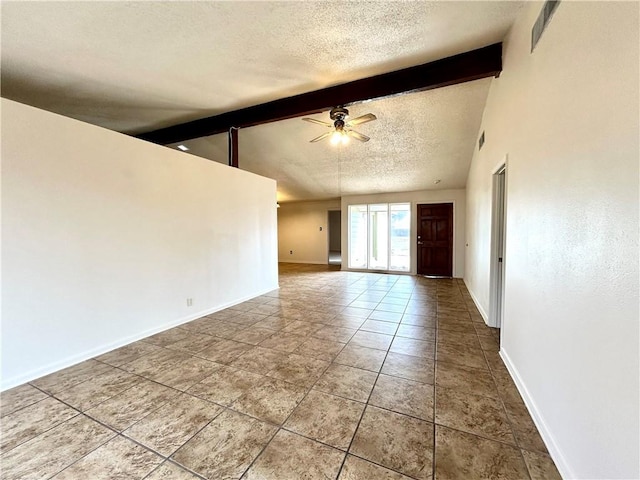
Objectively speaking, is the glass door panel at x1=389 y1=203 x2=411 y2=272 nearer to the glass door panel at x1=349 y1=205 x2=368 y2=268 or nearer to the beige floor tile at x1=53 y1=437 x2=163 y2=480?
the glass door panel at x1=349 y1=205 x2=368 y2=268

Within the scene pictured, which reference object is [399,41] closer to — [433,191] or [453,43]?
[453,43]

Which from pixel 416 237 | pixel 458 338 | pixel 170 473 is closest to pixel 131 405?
pixel 170 473

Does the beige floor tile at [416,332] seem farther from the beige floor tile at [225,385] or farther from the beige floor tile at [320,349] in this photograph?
the beige floor tile at [225,385]

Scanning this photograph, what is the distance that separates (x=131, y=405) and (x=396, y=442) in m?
1.94

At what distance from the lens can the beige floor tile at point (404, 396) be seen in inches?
76.1

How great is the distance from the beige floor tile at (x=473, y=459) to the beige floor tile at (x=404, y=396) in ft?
0.71

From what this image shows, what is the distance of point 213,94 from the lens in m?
3.70

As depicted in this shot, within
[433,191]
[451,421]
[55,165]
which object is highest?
[433,191]

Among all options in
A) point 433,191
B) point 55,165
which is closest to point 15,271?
point 55,165

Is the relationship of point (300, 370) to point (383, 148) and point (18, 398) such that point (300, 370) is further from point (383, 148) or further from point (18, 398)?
point (383, 148)

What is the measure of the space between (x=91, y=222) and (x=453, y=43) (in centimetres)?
420

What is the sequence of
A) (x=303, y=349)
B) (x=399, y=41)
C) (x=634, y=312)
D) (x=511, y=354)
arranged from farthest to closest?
(x=303, y=349) < (x=399, y=41) < (x=511, y=354) < (x=634, y=312)

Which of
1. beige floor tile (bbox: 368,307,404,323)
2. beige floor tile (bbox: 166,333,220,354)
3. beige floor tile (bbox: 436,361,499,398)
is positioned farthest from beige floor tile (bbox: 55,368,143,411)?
beige floor tile (bbox: 368,307,404,323)

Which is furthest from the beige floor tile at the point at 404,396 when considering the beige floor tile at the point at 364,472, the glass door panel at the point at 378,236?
the glass door panel at the point at 378,236
